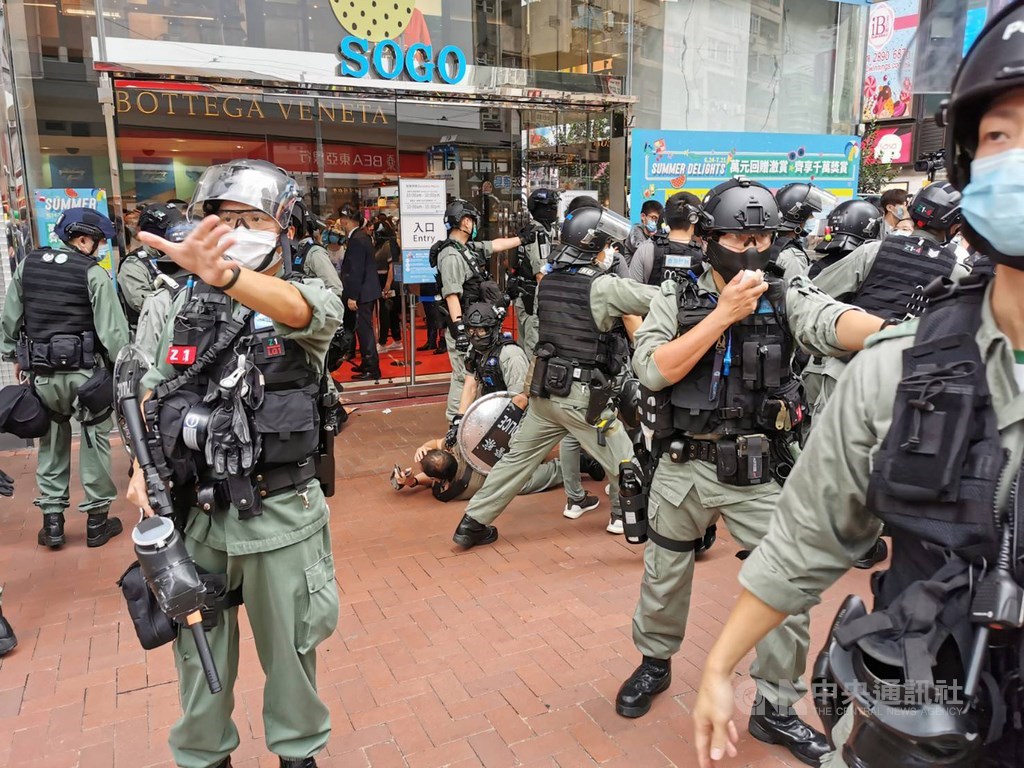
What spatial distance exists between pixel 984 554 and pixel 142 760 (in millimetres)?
3197

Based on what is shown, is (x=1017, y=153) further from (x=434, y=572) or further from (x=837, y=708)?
(x=434, y=572)

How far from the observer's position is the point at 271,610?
2.70 meters

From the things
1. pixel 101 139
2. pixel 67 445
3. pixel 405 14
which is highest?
pixel 405 14

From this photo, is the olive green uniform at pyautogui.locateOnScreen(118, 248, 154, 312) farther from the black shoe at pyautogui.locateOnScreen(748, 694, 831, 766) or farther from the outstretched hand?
the black shoe at pyautogui.locateOnScreen(748, 694, 831, 766)

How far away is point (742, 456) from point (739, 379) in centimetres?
31

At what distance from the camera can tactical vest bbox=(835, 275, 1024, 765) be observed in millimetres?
1271

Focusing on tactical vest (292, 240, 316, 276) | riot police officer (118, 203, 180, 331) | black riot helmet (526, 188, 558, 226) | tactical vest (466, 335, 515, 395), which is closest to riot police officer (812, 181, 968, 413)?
A: tactical vest (466, 335, 515, 395)

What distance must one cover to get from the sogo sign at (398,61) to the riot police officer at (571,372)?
4.57 meters

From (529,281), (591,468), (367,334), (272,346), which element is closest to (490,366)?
(591,468)

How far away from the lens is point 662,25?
33.5 ft

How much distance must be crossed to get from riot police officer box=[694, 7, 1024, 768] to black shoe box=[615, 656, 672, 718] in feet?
6.39

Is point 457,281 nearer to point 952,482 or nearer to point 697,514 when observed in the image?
point 697,514

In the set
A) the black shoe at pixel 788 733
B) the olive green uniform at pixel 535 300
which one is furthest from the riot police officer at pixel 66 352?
the black shoe at pixel 788 733

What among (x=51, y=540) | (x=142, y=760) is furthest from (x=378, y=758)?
(x=51, y=540)
